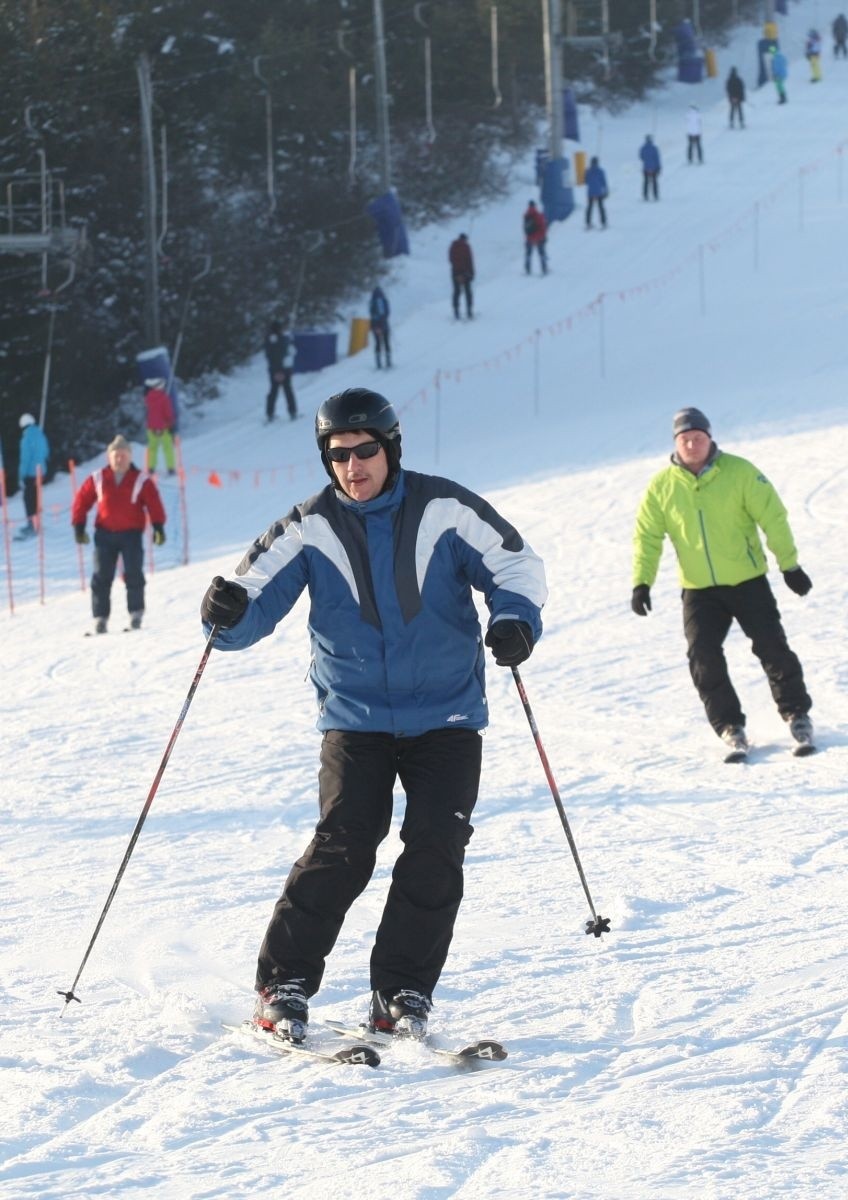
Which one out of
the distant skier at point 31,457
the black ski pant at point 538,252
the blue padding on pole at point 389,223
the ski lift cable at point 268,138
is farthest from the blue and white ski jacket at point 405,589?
the ski lift cable at point 268,138

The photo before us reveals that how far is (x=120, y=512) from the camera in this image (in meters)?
12.5

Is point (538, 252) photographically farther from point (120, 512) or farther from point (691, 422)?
point (691, 422)

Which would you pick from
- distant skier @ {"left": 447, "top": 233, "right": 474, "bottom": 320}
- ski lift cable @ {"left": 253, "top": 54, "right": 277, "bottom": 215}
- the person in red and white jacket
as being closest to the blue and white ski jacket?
the person in red and white jacket

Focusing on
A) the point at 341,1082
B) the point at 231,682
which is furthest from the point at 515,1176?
the point at 231,682

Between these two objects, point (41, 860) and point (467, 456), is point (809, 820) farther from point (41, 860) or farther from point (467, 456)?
point (467, 456)

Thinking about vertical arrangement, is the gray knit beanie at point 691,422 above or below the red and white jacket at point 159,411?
above

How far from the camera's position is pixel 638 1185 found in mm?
3229

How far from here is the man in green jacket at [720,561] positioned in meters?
7.33

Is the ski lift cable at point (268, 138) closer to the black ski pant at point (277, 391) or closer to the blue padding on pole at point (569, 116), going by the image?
the blue padding on pole at point (569, 116)

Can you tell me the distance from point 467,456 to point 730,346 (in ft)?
13.7

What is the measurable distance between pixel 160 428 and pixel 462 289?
6591 mm

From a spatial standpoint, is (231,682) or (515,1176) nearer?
(515,1176)

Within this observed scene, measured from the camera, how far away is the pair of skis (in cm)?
394

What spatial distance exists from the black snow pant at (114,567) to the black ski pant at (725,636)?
584cm
